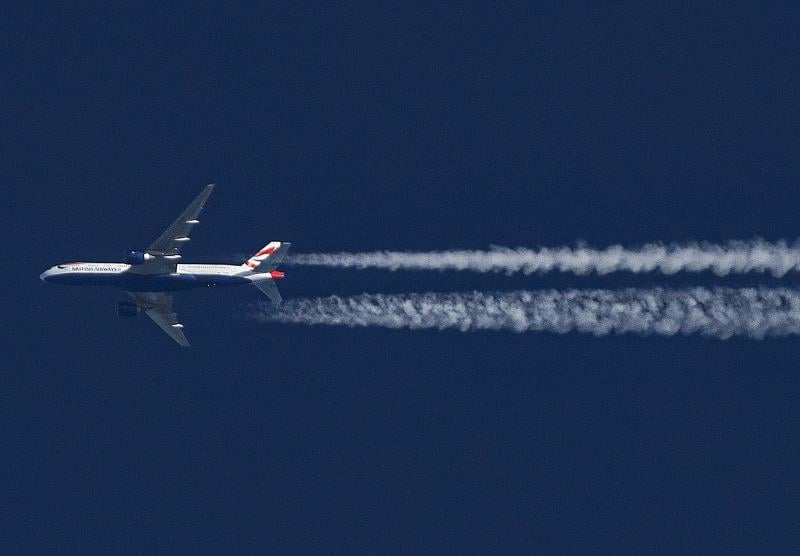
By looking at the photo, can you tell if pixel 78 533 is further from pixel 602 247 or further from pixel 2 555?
pixel 602 247

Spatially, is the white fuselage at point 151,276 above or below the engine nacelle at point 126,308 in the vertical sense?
above

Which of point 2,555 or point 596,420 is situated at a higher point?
point 596,420

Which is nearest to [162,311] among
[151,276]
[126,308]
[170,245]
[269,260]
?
[126,308]

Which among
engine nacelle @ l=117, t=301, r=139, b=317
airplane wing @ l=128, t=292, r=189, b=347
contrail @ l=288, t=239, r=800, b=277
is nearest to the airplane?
engine nacelle @ l=117, t=301, r=139, b=317

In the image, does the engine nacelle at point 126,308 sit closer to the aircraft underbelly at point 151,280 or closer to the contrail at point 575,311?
the aircraft underbelly at point 151,280

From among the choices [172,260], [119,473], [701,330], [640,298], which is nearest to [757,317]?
[701,330]

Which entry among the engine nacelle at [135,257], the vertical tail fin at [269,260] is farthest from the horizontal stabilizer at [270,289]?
the engine nacelle at [135,257]

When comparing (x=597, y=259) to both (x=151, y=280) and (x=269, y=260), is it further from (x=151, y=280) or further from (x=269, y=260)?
(x=151, y=280)
